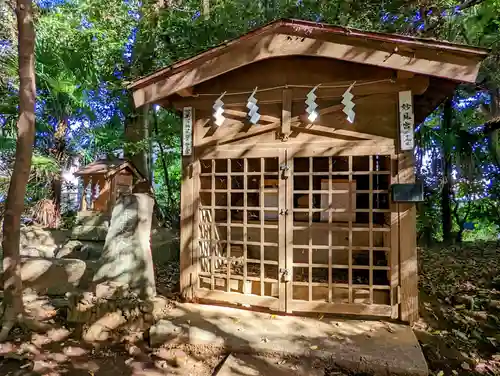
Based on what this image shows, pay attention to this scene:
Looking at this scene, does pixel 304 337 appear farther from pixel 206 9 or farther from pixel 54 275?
pixel 206 9

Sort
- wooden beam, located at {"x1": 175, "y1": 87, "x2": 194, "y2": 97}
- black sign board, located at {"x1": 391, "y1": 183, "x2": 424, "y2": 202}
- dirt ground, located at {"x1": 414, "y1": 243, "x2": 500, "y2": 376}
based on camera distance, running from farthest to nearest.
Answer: wooden beam, located at {"x1": 175, "y1": 87, "x2": 194, "y2": 97} → black sign board, located at {"x1": 391, "y1": 183, "x2": 424, "y2": 202} → dirt ground, located at {"x1": 414, "y1": 243, "x2": 500, "y2": 376}

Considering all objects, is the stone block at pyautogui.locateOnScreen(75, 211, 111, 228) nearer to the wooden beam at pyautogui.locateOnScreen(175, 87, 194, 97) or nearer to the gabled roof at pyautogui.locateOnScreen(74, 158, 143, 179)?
the gabled roof at pyautogui.locateOnScreen(74, 158, 143, 179)

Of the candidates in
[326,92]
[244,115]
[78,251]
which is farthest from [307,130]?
[78,251]

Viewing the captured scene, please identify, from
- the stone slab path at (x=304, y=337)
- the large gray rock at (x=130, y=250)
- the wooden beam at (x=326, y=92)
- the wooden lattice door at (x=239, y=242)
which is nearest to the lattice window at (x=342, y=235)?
the wooden lattice door at (x=239, y=242)

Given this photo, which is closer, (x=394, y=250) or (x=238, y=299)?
(x=394, y=250)

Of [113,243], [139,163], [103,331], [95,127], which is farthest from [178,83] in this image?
[95,127]

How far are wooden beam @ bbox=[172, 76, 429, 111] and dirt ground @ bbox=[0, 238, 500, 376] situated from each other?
278cm

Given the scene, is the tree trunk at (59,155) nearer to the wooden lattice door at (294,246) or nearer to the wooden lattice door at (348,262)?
the wooden lattice door at (294,246)

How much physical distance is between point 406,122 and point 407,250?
1.53 meters

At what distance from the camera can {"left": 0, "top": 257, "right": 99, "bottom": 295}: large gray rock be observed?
479cm

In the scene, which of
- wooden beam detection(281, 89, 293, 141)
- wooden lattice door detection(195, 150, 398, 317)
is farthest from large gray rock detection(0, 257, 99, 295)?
wooden beam detection(281, 89, 293, 141)

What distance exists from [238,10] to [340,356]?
7551 millimetres

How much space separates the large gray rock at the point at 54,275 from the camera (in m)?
4.79

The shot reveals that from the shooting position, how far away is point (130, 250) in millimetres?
4438
